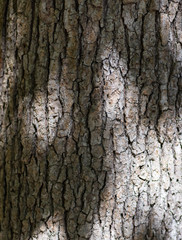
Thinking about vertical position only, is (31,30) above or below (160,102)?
above

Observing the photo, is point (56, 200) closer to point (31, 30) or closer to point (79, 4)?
point (31, 30)

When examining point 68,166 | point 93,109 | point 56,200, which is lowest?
point 56,200

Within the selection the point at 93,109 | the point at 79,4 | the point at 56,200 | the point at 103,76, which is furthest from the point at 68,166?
the point at 79,4

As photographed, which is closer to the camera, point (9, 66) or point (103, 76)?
point (103, 76)

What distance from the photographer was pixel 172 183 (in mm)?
1719

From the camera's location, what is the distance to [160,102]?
165cm

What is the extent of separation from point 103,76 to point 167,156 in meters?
0.51

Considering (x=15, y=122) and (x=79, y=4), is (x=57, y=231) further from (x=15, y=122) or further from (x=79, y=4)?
(x=79, y=4)

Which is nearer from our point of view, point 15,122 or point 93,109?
point 93,109

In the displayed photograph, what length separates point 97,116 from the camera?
1.63 meters

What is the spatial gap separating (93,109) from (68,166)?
1.00 ft

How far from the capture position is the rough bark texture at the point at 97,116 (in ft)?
5.23

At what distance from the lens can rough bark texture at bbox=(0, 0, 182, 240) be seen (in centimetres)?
159

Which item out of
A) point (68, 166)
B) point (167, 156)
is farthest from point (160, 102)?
point (68, 166)
